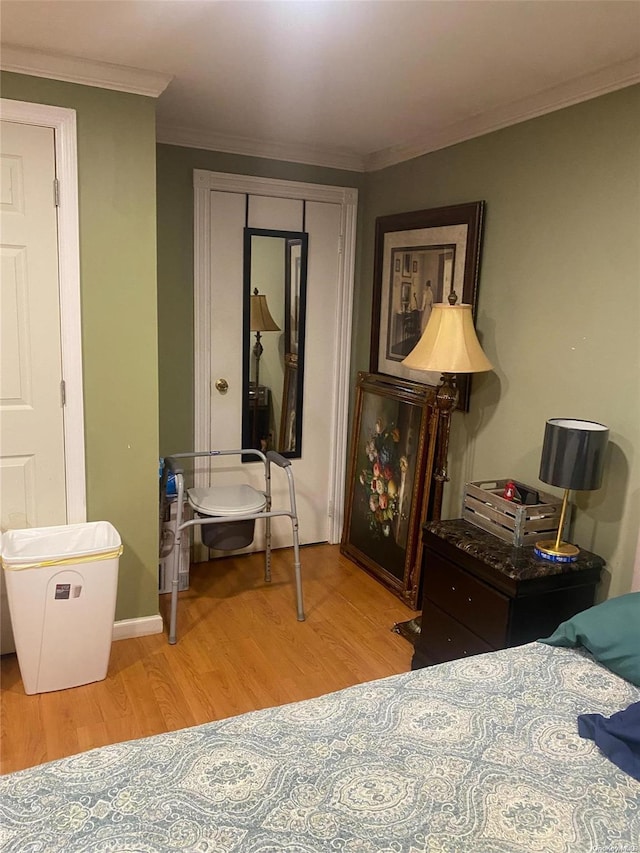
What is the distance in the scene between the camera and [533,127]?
2.63 metres

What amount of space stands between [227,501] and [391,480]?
90cm

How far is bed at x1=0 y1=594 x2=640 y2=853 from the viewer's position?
3.85 feet

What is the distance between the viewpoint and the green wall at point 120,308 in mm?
2492

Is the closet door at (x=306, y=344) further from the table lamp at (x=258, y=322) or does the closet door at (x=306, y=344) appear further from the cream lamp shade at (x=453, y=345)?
the cream lamp shade at (x=453, y=345)

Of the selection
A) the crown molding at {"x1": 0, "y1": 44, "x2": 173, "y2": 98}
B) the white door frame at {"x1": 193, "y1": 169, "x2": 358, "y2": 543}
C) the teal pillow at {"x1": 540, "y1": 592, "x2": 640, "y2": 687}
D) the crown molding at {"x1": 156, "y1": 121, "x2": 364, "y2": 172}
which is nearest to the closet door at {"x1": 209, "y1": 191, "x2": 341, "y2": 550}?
the white door frame at {"x1": 193, "y1": 169, "x2": 358, "y2": 543}

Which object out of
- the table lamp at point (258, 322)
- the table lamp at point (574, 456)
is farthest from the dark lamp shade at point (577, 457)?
the table lamp at point (258, 322)

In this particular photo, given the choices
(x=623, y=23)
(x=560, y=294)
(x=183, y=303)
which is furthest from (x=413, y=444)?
(x=623, y=23)

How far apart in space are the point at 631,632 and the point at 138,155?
2.36m

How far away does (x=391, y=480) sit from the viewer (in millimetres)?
3508

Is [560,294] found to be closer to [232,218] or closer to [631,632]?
[631,632]

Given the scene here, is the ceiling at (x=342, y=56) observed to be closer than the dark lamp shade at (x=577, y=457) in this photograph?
Yes

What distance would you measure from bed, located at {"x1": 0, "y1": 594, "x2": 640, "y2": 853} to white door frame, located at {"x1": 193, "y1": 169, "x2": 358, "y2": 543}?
7.45 feet

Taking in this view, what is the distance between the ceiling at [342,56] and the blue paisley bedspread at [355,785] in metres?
1.82

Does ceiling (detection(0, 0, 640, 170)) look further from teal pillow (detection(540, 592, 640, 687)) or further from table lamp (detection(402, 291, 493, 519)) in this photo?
teal pillow (detection(540, 592, 640, 687))
